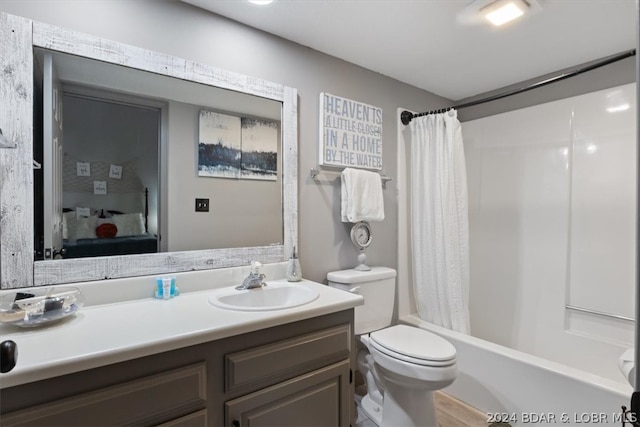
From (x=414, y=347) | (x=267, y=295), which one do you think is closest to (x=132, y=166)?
(x=267, y=295)

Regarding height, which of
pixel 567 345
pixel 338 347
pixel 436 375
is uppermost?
pixel 338 347

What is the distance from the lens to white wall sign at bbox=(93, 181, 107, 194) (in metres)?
1.29

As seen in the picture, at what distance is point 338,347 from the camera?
1.29 m

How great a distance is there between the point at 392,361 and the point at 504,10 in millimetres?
1777

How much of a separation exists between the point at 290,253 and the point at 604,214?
2019 mm

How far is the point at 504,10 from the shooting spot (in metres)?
1.49

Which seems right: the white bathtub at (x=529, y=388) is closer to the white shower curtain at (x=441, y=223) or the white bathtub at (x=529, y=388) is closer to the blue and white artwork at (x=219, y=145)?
the white shower curtain at (x=441, y=223)

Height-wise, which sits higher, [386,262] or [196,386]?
[386,262]

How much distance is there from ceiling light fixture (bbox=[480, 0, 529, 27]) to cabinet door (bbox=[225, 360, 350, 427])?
5.80ft

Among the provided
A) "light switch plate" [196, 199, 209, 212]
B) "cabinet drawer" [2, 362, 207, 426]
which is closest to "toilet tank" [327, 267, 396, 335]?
"light switch plate" [196, 199, 209, 212]

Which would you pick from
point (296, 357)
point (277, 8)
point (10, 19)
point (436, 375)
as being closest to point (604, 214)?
point (436, 375)

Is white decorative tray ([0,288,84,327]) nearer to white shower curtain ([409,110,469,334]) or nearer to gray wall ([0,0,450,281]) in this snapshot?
gray wall ([0,0,450,281])

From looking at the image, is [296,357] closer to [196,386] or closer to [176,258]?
[196,386]

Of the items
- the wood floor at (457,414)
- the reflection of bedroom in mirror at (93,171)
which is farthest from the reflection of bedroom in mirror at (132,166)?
the wood floor at (457,414)
